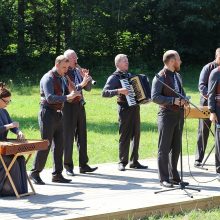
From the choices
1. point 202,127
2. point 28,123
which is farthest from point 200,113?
point 28,123

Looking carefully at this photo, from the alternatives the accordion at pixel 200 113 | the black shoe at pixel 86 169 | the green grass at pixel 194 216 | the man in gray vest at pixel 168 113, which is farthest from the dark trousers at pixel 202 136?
the green grass at pixel 194 216

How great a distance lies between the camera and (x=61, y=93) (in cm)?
973

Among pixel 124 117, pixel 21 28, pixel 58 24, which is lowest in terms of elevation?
pixel 124 117

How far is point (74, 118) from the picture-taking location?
10484mm

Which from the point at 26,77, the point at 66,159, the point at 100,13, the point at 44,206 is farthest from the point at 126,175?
the point at 100,13

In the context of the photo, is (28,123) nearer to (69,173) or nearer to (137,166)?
(137,166)

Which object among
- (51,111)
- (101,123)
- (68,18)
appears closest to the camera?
(51,111)

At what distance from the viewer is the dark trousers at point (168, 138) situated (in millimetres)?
9398

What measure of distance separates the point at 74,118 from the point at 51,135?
896 mm

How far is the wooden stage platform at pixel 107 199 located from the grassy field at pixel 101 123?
1.87 meters

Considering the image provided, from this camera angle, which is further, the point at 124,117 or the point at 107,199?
the point at 124,117

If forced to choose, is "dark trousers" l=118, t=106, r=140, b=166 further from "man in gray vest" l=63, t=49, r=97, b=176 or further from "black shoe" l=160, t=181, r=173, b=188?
"black shoe" l=160, t=181, r=173, b=188

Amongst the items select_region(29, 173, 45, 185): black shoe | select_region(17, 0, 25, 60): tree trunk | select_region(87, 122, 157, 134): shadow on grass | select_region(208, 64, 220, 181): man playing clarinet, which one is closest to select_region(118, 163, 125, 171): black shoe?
select_region(29, 173, 45, 185): black shoe

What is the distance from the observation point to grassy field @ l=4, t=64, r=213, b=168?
13252 mm
